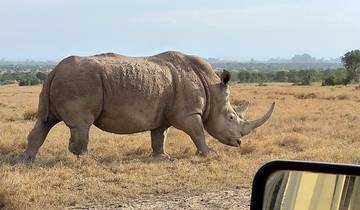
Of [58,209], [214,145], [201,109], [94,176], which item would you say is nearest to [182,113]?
[201,109]

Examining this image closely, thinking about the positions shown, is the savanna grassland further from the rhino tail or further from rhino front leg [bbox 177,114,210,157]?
the rhino tail

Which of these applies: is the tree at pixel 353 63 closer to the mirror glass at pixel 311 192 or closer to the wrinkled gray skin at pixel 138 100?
the wrinkled gray skin at pixel 138 100

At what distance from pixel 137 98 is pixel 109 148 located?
5.09ft

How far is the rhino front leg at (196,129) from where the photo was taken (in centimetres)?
1153

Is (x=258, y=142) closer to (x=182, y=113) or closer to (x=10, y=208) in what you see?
(x=182, y=113)

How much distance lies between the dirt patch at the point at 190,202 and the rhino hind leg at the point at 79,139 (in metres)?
3.02

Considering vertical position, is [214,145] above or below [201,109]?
below

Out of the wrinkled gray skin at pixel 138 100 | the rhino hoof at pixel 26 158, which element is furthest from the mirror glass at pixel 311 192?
the rhino hoof at pixel 26 158

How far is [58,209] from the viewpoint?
707 cm

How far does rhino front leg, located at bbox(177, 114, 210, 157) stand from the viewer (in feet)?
37.8

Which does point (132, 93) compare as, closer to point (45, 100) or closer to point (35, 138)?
point (45, 100)

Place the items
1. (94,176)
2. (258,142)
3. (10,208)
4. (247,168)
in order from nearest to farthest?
1. (10,208)
2. (94,176)
3. (247,168)
4. (258,142)

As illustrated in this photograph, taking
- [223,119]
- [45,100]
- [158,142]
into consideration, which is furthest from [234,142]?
[45,100]

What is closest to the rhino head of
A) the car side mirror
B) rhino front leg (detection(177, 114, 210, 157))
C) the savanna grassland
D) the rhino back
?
the savanna grassland
